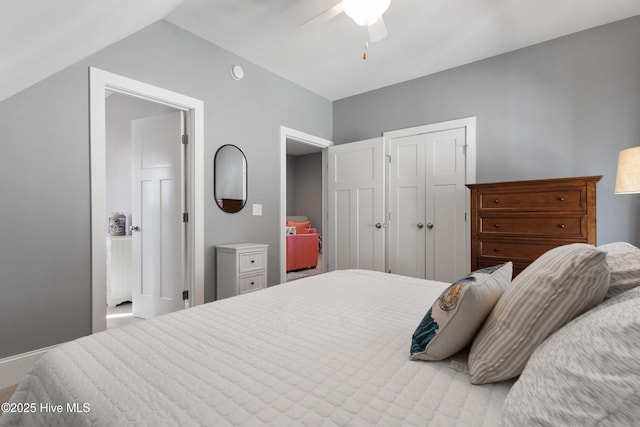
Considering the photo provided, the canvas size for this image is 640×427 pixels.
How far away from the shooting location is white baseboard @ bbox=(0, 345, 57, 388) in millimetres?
1817

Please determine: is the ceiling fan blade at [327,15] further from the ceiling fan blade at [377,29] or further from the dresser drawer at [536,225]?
the dresser drawer at [536,225]

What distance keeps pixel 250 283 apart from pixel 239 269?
0.68 feet

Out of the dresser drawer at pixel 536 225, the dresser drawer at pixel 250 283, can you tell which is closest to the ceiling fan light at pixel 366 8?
the dresser drawer at pixel 536 225

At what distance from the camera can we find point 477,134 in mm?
3312

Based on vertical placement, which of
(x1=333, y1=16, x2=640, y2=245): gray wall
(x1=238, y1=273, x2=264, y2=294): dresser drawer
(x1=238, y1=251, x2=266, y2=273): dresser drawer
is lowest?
(x1=238, y1=273, x2=264, y2=294): dresser drawer

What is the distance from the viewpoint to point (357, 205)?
3.99m

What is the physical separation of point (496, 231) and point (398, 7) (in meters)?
2.03

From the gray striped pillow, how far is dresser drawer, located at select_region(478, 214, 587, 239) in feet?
6.59

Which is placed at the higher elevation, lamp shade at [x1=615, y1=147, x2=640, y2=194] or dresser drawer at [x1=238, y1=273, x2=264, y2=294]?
lamp shade at [x1=615, y1=147, x2=640, y2=194]

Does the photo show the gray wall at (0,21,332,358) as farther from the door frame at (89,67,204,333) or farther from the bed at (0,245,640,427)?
the bed at (0,245,640,427)

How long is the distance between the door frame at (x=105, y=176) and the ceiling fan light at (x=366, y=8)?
1.65 m

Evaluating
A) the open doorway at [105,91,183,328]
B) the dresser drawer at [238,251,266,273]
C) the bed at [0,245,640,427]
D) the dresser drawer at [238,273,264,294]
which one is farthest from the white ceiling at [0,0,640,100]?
the dresser drawer at [238,273,264,294]

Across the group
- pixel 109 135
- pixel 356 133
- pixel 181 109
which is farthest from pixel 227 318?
pixel 109 135

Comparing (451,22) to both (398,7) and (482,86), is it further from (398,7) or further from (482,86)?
(482,86)
